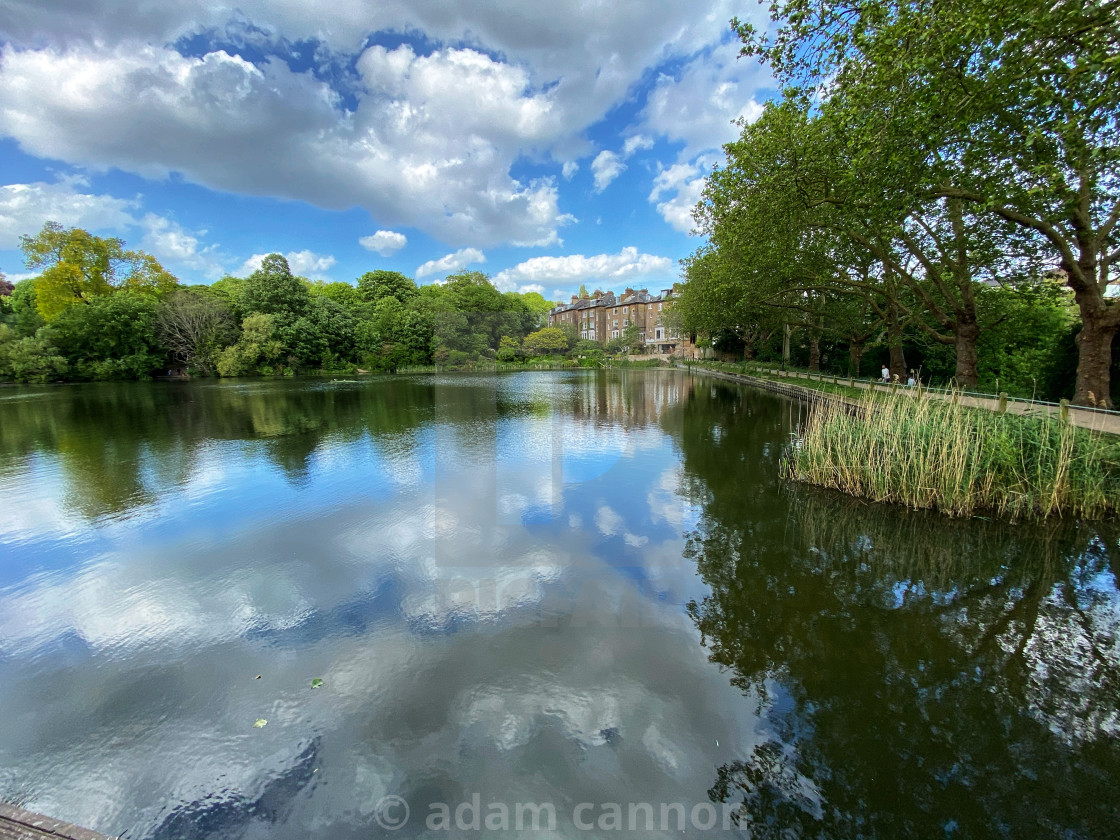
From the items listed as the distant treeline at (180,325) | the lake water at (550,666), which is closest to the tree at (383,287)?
the distant treeline at (180,325)

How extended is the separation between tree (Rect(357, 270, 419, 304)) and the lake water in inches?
2109

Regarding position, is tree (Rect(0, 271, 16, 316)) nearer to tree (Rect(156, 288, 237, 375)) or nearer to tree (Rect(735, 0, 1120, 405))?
tree (Rect(156, 288, 237, 375))

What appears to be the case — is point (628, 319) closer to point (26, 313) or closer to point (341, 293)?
point (341, 293)

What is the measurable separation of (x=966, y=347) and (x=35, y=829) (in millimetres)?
19883

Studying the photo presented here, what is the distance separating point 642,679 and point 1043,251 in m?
17.4

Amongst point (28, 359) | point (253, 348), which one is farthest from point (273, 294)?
point (28, 359)

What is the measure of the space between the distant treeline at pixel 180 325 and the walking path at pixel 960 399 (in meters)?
30.2

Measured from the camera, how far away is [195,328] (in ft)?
127

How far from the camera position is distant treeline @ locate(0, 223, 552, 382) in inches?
1368

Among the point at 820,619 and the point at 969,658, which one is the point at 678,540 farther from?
the point at 969,658

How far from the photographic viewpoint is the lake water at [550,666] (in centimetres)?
275

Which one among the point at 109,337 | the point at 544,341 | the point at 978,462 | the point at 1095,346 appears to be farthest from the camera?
the point at 544,341

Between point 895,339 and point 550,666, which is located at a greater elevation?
point 895,339

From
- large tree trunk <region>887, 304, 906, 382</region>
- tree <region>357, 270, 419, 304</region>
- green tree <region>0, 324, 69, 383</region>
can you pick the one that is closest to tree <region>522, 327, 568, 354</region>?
Answer: tree <region>357, 270, 419, 304</region>
